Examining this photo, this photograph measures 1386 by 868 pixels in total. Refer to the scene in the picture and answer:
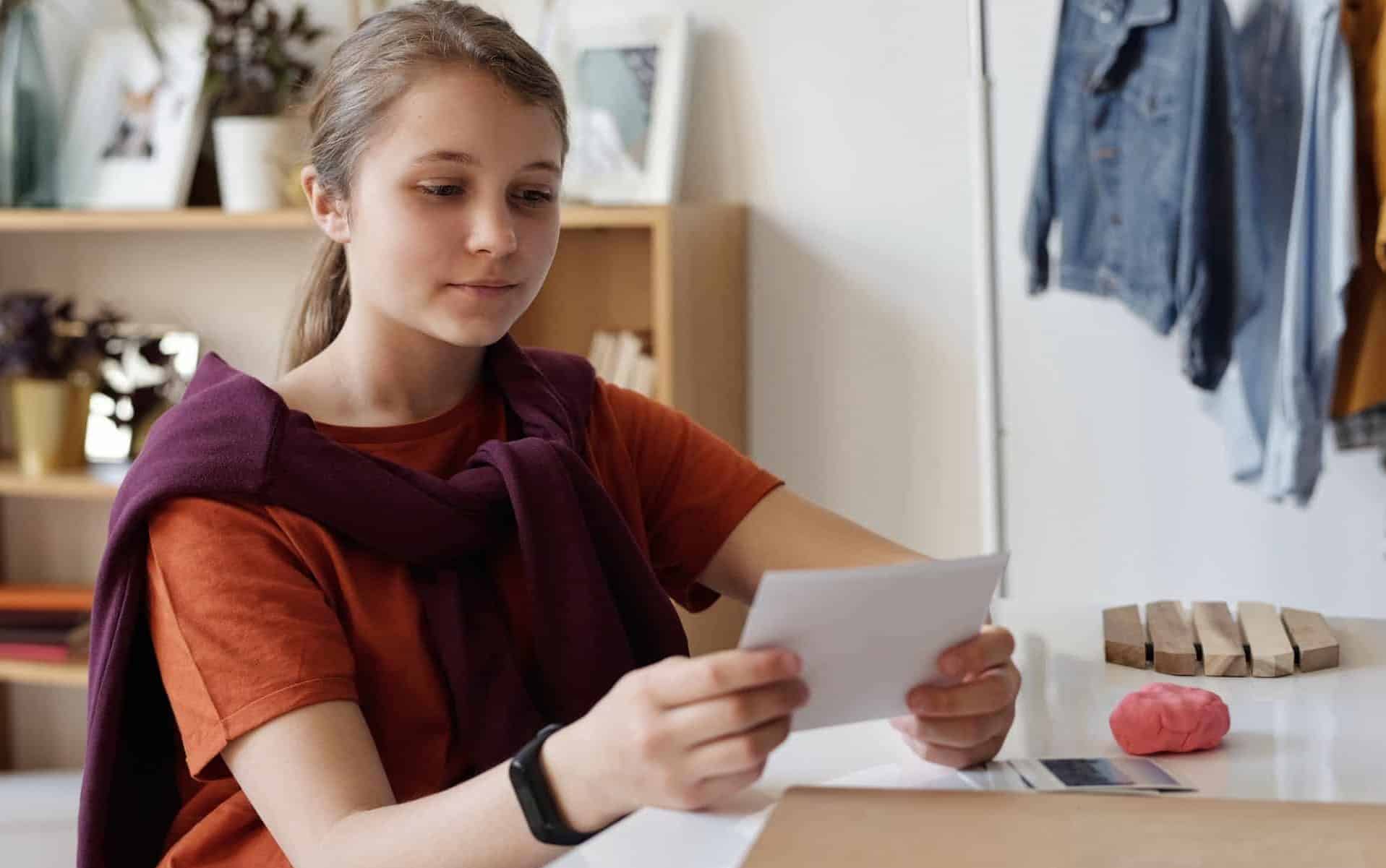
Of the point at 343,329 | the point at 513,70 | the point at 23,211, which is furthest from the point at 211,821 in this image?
the point at 23,211

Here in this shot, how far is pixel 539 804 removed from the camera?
0.91 meters

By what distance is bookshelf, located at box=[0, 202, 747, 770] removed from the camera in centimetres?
271

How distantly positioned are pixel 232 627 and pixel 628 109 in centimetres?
192

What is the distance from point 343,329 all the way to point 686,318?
4.61ft

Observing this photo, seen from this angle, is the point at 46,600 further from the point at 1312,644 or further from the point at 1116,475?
the point at 1312,644

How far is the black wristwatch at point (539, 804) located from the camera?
0.90 m

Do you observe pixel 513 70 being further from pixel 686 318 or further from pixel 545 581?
pixel 686 318

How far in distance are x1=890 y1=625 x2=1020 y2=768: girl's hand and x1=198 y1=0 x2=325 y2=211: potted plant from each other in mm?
2144

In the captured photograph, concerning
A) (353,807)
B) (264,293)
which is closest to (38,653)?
(264,293)

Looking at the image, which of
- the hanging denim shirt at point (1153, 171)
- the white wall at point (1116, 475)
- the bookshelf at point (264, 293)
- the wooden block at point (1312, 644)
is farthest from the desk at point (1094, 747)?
the bookshelf at point (264, 293)

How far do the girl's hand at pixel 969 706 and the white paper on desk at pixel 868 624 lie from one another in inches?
0.5

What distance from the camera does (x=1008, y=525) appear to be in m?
2.83

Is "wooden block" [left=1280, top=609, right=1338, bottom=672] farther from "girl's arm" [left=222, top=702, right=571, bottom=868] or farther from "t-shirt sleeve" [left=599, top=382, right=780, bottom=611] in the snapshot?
"girl's arm" [left=222, top=702, right=571, bottom=868]

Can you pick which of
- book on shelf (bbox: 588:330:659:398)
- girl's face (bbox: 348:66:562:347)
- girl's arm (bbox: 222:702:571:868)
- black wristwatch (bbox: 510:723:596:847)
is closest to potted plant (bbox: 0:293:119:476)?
book on shelf (bbox: 588:330:659:398)
